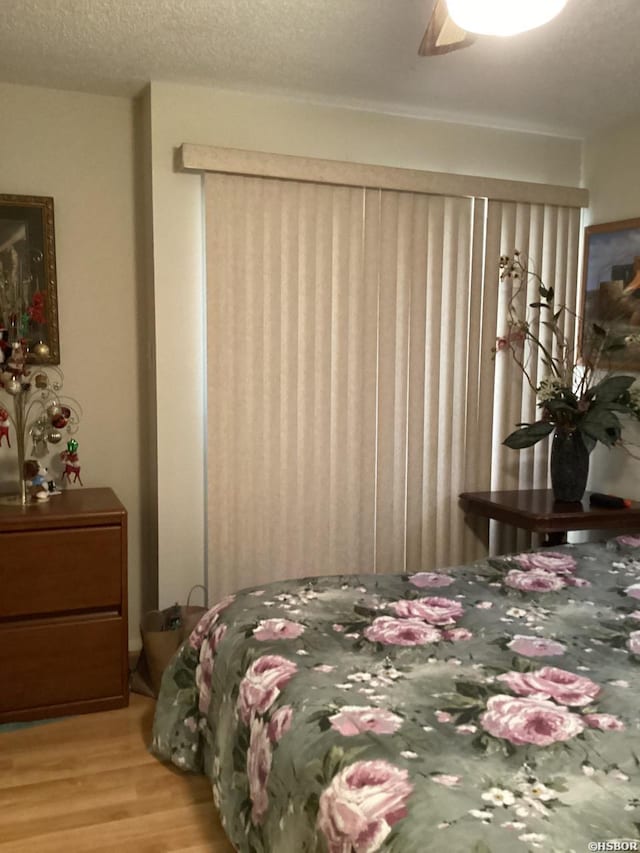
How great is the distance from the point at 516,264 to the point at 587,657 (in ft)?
7.40

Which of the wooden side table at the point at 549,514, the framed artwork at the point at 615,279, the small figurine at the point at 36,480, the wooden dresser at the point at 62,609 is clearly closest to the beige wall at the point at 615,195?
the framed artwork at the point at 615,279

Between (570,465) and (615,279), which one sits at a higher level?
(615,279)

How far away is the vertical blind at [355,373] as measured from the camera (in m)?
3.16

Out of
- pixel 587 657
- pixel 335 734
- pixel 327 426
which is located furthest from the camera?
pixel 327 426

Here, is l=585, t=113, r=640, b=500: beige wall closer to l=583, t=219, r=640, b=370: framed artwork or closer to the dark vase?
l=583, t=219, r=640, b=370: framed artwork

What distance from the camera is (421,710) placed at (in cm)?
149

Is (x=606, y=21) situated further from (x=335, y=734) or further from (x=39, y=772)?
(x=39, y=772)

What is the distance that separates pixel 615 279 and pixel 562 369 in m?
0.48

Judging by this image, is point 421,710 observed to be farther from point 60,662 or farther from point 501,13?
point 60,662

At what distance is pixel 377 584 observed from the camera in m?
2.30

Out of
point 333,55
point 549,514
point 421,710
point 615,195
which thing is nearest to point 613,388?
point 549,514

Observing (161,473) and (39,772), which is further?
(161,473)

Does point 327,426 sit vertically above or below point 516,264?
below

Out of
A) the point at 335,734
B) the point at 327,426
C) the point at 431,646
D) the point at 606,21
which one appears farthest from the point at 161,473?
the point at 606,21
